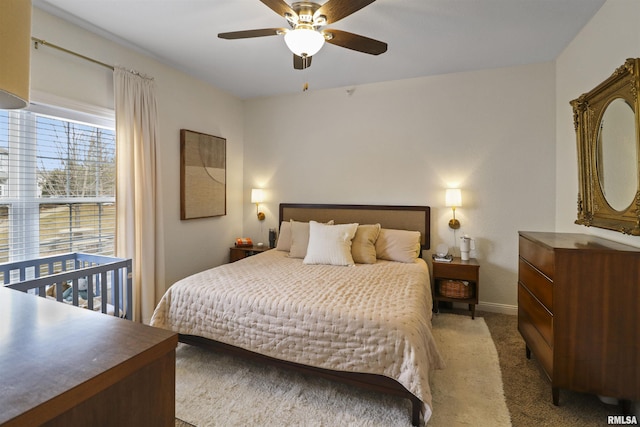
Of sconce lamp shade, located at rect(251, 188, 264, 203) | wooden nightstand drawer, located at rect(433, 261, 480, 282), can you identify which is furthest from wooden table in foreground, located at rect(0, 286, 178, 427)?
sconce lamp shade, located at rect(251, 188, 264, 203)

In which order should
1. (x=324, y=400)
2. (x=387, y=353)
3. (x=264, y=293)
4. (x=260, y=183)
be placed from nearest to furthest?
(x=387, y=353), (x=324, y=400), (x=264, y=293), (x=260, y=183)

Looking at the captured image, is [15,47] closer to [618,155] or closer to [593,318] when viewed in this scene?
[593,318]

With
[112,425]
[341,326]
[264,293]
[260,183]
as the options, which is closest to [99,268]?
[264,293]

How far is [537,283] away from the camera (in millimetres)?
2168

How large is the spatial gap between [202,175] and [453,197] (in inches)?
117

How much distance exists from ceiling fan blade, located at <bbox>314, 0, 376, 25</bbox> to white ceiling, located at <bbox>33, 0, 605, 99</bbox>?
22.0 inches

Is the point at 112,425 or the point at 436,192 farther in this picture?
the point at 436,192

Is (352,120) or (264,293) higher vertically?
(352,120)

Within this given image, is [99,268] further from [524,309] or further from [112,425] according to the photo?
[524,309]

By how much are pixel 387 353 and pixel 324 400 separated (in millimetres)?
560

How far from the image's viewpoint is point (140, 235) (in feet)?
9.68

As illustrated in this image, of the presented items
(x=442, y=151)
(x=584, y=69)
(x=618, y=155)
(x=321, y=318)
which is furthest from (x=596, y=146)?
(x=321, y=318)

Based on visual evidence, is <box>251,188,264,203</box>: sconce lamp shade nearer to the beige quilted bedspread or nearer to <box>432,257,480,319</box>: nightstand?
the beige quilted bedspread

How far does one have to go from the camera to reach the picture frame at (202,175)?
3.60 meters
